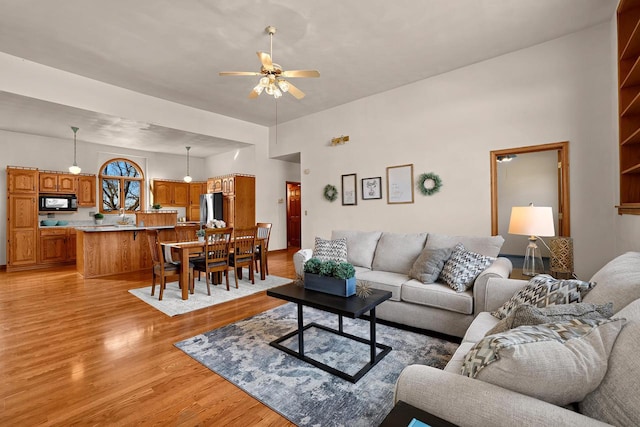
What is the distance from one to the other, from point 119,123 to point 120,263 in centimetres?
266

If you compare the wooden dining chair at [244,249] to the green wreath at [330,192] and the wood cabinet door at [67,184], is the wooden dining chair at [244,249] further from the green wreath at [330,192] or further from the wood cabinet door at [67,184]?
the wood cabinet door at [67,184]

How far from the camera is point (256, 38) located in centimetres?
358

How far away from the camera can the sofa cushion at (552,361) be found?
0.90 m

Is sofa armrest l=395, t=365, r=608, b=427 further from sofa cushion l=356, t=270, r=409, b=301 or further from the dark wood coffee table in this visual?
sofa cushion l=356, t=270, r=409, b=301

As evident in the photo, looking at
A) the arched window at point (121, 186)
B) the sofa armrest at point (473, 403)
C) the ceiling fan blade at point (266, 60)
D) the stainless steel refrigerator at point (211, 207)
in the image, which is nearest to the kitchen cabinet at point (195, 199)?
the stainless steel refrigerator at point (211, 207)

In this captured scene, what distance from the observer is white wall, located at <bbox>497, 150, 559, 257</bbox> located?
19.6 ft

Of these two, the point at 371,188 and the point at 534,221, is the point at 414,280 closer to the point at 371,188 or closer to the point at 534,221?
the point at 534,221

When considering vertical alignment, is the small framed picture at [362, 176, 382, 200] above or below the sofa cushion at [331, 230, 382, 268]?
above

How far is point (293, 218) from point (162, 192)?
392 cm

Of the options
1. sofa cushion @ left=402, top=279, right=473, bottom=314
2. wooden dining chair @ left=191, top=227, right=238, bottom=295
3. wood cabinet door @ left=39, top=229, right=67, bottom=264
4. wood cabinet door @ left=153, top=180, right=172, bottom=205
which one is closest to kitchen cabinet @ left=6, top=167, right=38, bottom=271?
wood cabinet door @ left=39, top=229, right=67, bottom=264

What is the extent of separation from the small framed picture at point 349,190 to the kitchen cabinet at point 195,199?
516 cm

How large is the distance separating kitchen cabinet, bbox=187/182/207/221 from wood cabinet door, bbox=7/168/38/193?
354cm

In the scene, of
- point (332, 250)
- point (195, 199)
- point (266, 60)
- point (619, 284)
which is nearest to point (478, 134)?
point (332, 250)

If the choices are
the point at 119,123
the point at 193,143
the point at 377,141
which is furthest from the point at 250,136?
the point at 377,141
